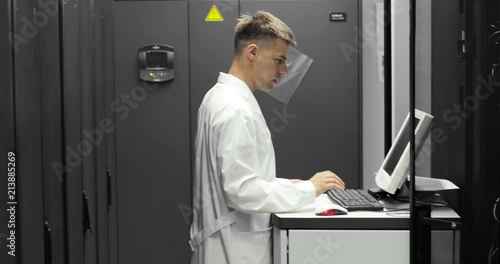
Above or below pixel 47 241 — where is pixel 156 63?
above

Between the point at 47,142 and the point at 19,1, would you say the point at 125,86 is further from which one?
the point at 19,1

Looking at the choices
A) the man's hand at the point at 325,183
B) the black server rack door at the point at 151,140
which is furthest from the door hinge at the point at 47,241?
the black server rack door at the point at 151,140

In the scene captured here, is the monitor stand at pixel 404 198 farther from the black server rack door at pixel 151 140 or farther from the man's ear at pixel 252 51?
the black server rack door at pixel 151 140

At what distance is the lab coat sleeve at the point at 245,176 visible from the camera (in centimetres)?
260

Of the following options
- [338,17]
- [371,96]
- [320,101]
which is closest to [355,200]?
[371,96]

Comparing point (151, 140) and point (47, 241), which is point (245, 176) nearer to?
point (47, 241)

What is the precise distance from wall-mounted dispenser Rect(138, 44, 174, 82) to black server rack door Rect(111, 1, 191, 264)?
32 millimetres

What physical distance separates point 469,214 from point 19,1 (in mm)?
1439

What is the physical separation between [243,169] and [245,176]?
0.08 feet

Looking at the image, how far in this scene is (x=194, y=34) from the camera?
182 inches

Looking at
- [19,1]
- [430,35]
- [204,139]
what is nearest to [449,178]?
[430,35]

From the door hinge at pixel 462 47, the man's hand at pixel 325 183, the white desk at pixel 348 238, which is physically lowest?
the white desk at pixel 348 238

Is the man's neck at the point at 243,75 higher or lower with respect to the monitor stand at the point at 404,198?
higher

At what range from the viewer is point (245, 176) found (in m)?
2.60
